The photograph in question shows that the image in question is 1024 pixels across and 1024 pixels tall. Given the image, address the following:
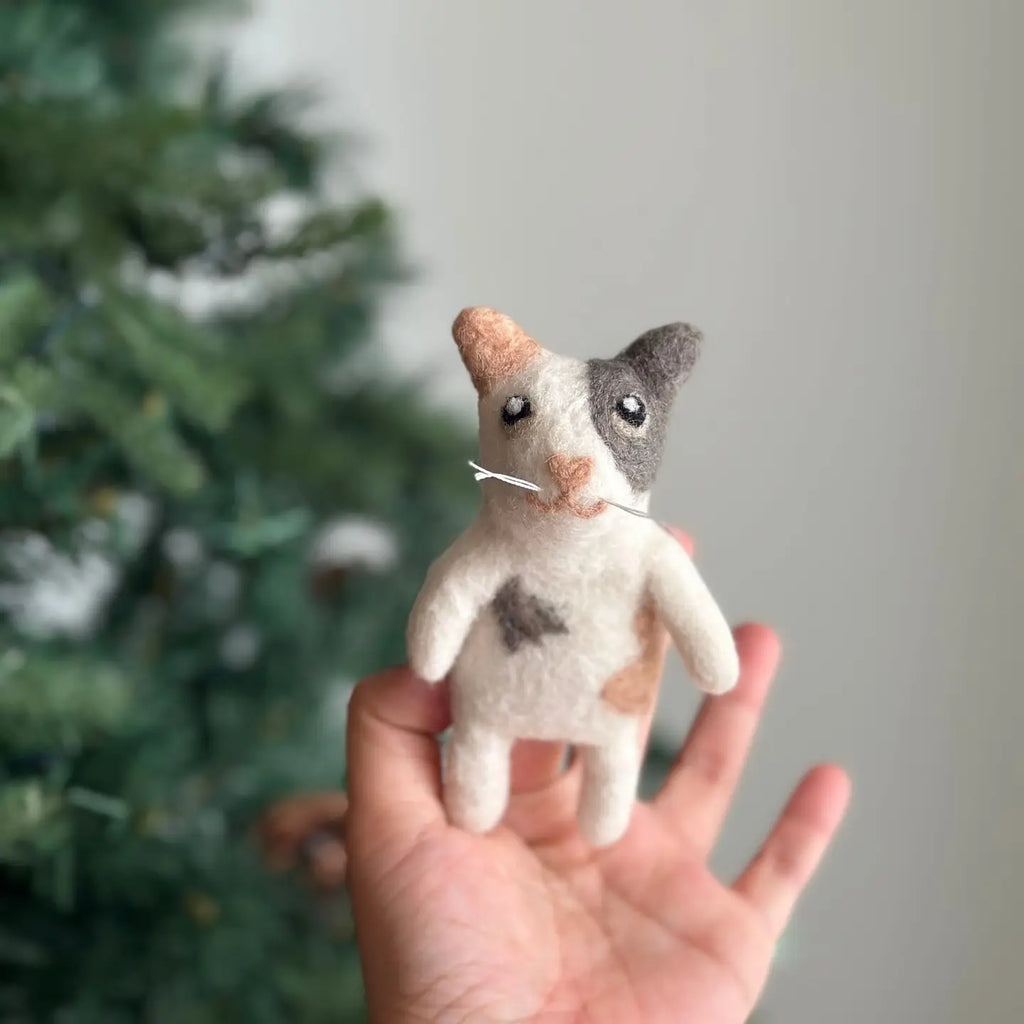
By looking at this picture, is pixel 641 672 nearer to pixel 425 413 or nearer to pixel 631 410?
pixel 631 410

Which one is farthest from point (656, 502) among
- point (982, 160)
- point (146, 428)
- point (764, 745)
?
point (146, 428)

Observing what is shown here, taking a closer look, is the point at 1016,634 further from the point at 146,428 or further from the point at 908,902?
the point at 146,428

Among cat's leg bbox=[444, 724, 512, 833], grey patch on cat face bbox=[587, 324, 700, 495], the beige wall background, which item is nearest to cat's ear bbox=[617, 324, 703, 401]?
grey patch on cat face bbox=[587, 324, 700, 495]

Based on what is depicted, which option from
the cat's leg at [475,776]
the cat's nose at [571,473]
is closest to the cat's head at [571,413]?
the cat's nose at [571,473]

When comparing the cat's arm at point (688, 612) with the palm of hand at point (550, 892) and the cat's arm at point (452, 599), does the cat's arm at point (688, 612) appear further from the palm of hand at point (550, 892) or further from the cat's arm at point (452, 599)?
the palm of hand at point (550, 892)

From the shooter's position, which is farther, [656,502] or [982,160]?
[656,502]

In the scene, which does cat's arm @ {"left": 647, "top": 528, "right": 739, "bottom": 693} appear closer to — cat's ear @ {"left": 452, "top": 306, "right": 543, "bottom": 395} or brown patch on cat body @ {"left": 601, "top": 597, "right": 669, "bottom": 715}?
brown patch on cat body @ {"left": 601, "top": 597, "right": 669, "bottom": 715}

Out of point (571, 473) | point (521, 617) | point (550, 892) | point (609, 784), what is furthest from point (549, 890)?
point (571, 473)
